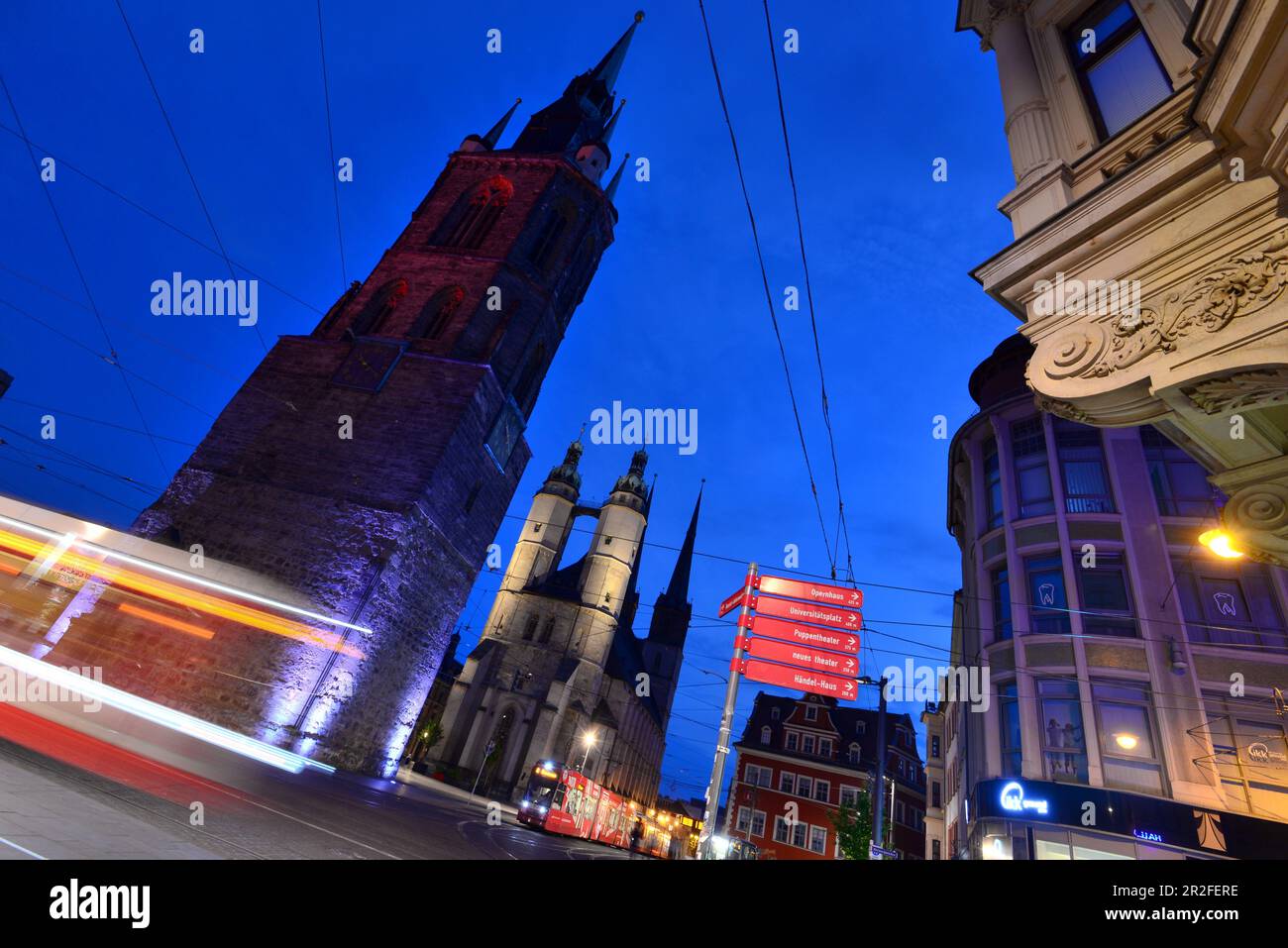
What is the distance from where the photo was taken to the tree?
2438 cm

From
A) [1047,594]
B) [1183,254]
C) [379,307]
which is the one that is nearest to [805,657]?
[1183,254]

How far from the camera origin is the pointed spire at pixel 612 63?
39.4 meters

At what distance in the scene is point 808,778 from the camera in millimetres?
37062

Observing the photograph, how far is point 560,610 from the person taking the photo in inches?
1770

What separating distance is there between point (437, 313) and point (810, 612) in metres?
21.1

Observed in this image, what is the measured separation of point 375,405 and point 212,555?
695cm

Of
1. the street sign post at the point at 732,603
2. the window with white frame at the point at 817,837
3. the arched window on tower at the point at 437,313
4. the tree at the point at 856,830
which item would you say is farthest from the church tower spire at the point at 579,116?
the window with white frame at the point at 817,837

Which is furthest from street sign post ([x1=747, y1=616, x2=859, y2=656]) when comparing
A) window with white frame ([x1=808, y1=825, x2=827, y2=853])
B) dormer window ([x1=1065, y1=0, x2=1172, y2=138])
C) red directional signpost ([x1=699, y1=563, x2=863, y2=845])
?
window with white frame ([x1=808, y1=825, x2=827, y2=853])

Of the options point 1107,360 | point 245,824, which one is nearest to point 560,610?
point 245,824

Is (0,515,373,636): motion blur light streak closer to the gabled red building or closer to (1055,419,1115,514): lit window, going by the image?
(1055,419,1115,514): lit window

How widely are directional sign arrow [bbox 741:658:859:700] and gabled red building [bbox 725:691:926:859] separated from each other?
2835 cm

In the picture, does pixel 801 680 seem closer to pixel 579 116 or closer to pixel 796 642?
pixel 796 642
